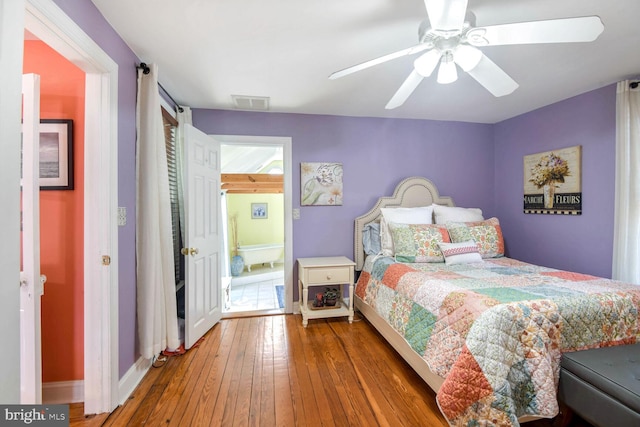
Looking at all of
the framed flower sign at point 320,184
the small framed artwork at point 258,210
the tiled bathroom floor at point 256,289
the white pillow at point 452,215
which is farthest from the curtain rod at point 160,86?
the small framed artwork at point 258,210

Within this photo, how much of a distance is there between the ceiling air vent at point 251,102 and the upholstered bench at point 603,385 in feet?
9.82

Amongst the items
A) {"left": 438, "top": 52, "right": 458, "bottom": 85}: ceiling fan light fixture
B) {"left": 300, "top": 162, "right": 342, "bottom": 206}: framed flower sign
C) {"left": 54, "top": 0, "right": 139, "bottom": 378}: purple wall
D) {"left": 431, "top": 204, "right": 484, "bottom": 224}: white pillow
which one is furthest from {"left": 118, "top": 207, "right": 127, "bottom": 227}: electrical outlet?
{"left": 431, "top": 204, "right": 484, "bottom": 224}: white pillow

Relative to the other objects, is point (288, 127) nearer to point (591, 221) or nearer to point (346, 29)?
point (346, 29)

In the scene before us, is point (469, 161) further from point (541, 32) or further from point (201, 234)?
point (201, 234)

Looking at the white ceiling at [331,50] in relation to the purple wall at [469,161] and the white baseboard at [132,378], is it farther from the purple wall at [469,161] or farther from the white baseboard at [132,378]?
the white baseboard at [132,378]

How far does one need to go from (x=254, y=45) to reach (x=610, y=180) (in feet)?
10.5

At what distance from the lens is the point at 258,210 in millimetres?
6742

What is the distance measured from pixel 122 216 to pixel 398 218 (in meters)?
2.48

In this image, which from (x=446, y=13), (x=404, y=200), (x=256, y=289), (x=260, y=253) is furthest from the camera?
(x=260, y=253)

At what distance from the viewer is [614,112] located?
7.66 feet

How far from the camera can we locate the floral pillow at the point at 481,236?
266cm

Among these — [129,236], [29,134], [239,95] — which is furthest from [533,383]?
[239,95]

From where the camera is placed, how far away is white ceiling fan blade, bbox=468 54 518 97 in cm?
152

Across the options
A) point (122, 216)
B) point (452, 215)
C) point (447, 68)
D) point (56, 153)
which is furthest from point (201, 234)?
point (452, 215)
